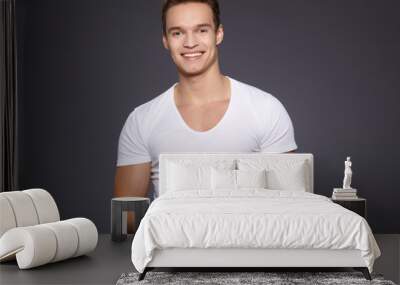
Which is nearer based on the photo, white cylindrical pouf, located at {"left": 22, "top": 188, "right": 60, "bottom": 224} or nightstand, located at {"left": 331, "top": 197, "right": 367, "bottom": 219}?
white cylindrical pouf, located at {"left": 22, "top": 188, "right": 60, "bottom": 224}

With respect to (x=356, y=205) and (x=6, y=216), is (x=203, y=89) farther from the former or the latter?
(x=6, y=216)

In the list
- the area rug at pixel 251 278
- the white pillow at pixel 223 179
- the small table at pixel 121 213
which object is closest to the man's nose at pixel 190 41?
the white pillow at pixel 223 179

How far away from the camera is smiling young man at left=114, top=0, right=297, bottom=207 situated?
6852 millimetres

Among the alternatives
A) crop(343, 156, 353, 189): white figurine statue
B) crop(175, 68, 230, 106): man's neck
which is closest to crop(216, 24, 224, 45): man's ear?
crop(175, 68, 230, 106): man's neck

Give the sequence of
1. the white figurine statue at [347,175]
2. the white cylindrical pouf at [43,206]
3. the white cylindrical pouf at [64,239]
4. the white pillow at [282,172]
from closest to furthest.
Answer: the white cylindrical pouf at [64,239], the white cylindrical pouf at [43,206], the white pillow at [282,172], the white figurine statue at [347,175]

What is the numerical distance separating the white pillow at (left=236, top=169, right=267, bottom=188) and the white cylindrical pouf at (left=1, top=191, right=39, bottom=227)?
1.85 metres

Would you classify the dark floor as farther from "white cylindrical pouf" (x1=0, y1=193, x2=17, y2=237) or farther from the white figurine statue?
the white figurine statue

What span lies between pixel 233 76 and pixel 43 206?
2456 mm

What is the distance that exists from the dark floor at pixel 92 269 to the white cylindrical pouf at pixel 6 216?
291 millimetres

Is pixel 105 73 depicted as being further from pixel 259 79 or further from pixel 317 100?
pixel 317 100

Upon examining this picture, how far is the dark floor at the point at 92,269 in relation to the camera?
4.72 m

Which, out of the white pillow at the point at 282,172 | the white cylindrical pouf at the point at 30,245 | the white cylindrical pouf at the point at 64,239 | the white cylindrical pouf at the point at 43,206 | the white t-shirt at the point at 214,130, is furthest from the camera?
the white t-shirt at the point at 214,130

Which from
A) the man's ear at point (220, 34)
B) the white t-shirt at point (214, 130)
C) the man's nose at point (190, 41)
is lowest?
the white t-shirt at point (214, 130)

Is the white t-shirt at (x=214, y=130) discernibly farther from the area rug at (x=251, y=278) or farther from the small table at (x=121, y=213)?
the area rug at (x=251, y=278)
